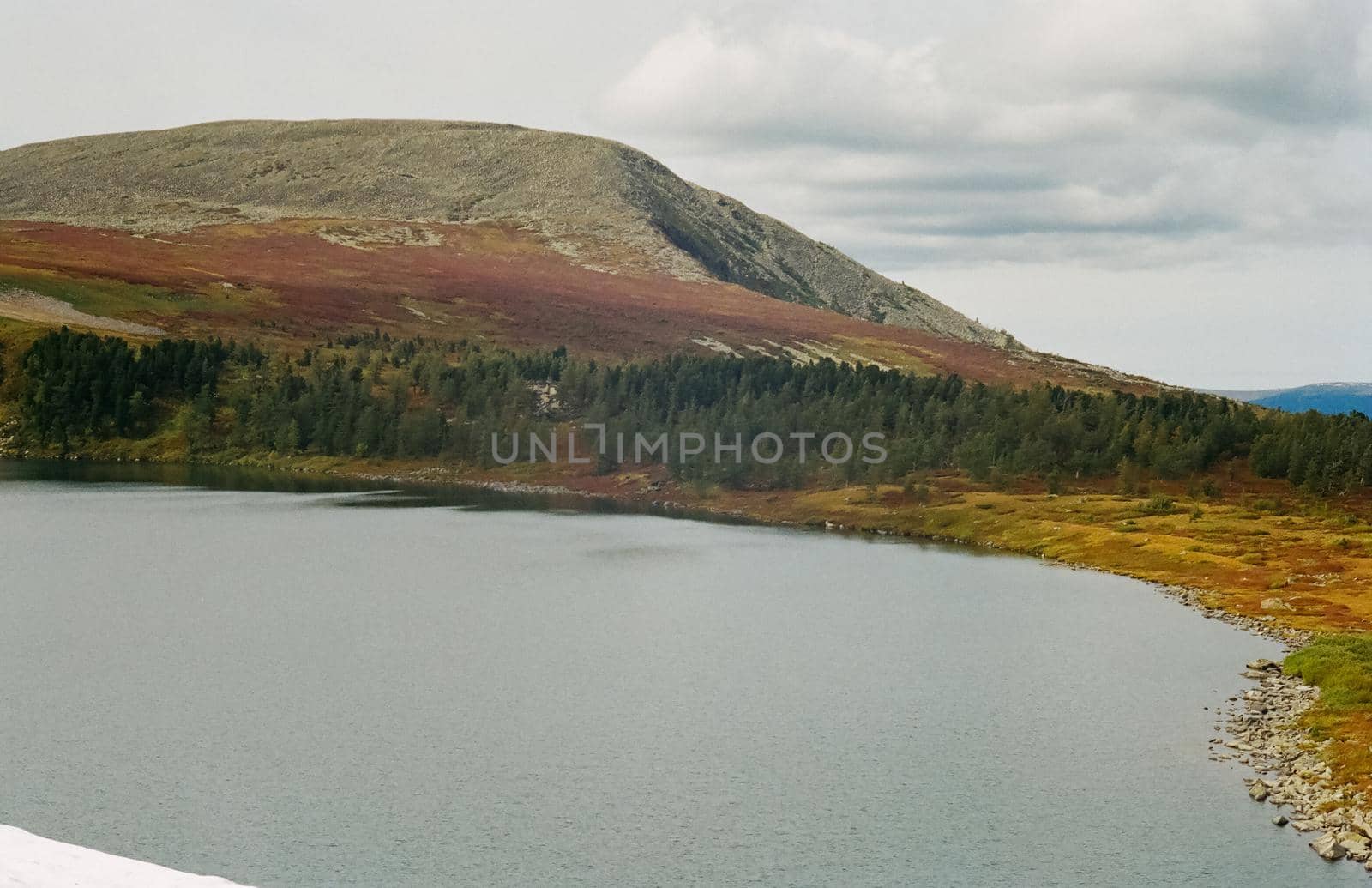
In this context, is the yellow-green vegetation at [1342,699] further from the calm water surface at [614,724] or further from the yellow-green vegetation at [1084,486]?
the yellow-green vegetation at [1084,486]

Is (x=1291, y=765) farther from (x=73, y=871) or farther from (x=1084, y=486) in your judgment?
(x=1084, y=486)

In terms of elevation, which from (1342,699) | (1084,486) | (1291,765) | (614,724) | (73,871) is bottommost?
(614,724)

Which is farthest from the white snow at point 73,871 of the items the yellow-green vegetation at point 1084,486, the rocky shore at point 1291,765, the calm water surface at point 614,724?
the yellow-green vegetation at point 1084,486

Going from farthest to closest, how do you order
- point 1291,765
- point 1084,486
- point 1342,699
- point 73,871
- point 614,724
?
point 1084,486 < point 1342,699 < point 614,724 < point 1291,765 < point 73,871

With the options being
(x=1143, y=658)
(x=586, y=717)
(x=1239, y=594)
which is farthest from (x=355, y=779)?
(x=1239, y=594)

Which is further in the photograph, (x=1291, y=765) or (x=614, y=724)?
(x=614, y=724)

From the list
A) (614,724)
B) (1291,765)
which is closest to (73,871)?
(614,724)
